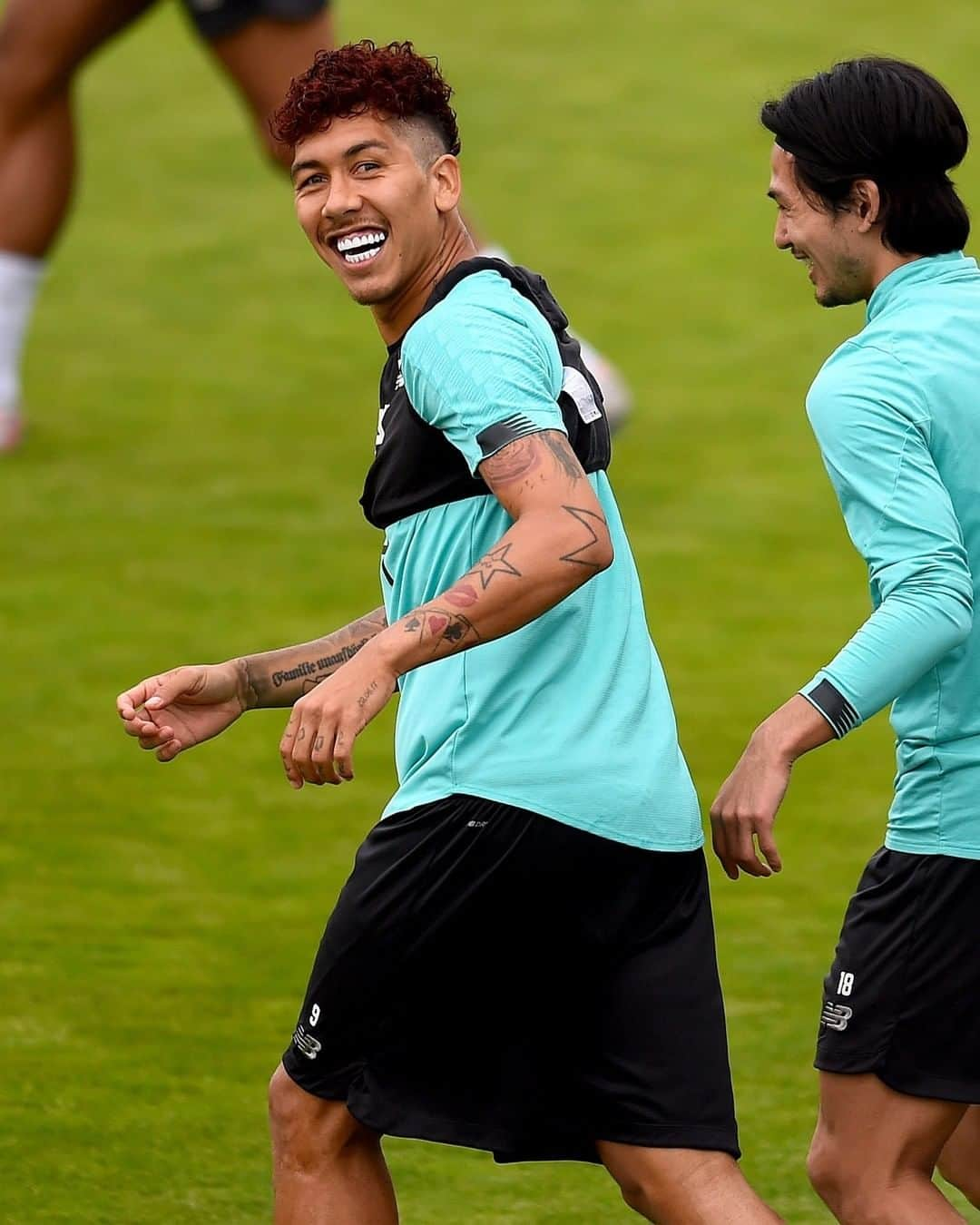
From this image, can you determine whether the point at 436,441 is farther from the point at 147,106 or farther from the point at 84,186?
the point at 147,106

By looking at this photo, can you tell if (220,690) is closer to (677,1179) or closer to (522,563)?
(522,563)

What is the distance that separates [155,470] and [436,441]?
5768mm

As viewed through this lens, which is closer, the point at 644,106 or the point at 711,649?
the point at 711,649

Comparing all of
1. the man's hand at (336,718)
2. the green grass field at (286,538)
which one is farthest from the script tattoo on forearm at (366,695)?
the green grass field at (286,538)

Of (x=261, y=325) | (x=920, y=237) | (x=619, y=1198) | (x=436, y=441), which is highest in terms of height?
(x=920, y=237)

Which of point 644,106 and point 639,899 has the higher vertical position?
point 644,106

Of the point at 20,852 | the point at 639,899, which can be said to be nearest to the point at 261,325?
the point at 20,852

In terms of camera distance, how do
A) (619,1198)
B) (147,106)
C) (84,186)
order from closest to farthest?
(619,1198) → (84,186) → (147,106)

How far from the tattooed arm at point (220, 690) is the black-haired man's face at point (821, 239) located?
87cm

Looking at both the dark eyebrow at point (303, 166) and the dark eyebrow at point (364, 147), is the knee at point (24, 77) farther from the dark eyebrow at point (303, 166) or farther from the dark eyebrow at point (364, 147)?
the dark eyebrow at point (364, 147)

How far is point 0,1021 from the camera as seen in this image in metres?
5.23

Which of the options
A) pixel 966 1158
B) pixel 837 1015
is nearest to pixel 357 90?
pixel 837 1015

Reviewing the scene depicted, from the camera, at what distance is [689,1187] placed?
139 inches

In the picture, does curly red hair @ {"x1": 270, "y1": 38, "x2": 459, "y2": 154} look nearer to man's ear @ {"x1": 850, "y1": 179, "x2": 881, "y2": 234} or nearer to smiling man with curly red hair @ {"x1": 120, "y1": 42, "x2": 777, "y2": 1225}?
smiling man with curly red hair @ {"x1": 120, "y1": 42, "x2": 777, "y2": 1225}
